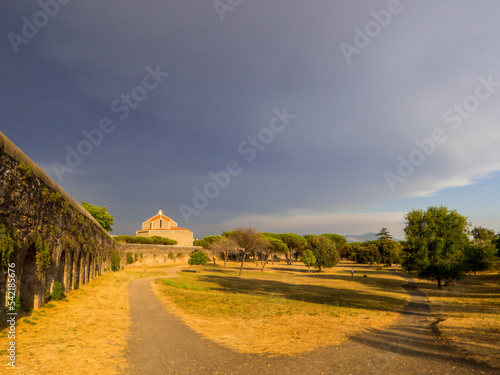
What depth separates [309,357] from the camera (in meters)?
7.70

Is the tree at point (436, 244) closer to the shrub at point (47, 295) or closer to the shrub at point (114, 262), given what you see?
the shrub at point (47, 295)

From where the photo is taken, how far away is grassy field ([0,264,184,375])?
667 cm

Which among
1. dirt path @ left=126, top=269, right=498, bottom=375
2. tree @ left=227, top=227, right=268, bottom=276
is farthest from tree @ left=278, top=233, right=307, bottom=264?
dirt path @ left=126, top=269, right=498, bottom=375

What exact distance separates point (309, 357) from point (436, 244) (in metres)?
24.1

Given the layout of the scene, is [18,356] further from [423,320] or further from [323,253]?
[323,253]

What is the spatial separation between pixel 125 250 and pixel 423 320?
49.7 metres

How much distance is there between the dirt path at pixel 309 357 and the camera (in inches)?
269

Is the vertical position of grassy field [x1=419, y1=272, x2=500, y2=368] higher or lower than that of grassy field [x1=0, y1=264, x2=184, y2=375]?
lower

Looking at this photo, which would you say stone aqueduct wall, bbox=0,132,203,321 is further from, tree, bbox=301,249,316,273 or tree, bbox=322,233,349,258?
tree, bbox=322,233,349,258

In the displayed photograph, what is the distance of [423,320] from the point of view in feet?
44.4

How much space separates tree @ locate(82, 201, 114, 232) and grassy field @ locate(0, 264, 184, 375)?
49893 mm

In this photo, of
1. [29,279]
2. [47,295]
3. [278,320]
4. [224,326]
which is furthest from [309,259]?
[29,279]

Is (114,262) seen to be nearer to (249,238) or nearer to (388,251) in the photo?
(249,238)

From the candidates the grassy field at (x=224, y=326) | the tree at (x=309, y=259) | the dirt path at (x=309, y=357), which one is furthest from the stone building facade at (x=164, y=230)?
the dirt path at (x=309, y=357)
